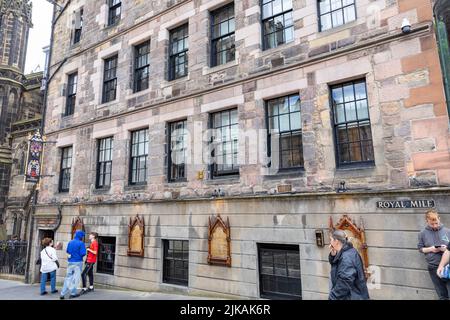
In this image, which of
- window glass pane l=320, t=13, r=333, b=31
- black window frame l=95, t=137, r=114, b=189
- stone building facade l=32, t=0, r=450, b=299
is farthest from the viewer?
black window frame l=95, t=137, r=114, b=189

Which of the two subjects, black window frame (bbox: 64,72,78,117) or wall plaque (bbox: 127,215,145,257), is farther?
black window frame (bbox: 64,72,78,117)

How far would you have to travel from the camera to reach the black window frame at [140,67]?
494 inches

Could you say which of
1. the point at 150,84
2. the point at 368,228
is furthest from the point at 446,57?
the point at 150,84

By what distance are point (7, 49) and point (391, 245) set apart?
32686 mm

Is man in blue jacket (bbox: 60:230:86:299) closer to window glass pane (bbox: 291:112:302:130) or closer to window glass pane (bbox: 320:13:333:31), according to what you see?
window glass pane (bbox: 291:112:302:130)

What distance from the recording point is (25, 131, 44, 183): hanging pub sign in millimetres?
13938

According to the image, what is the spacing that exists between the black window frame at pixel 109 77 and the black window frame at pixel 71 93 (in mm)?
2130

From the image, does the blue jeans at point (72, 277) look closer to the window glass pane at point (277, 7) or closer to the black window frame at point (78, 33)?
the window glass pane at point (277, 7)

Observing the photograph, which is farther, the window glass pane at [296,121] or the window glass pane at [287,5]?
the window glass pane at [287,5]

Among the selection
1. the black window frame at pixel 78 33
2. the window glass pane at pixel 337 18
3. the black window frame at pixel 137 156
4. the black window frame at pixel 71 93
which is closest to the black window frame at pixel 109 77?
the black window frame at pixel 71 93

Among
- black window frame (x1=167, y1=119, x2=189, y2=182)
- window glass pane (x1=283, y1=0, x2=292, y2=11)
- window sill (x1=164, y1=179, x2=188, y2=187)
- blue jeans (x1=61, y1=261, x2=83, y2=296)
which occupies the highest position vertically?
window glass pane (x1=283, y1=0, x2=292, y2=11)

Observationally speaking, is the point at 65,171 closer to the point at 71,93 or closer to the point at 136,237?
the point at 71,93

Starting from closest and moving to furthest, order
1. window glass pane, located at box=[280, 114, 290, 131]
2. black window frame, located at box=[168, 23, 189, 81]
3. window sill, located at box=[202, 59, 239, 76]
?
window glass pane, located at box=[280, 114, 290, 131] < window sill, located at box=[202, 59, 239, 76] < black window frame, located at box=[168, 23, 189, 81]

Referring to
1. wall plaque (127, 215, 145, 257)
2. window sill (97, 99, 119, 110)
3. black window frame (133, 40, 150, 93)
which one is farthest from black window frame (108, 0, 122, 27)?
wall plaque (127, 215, 145, 257)
